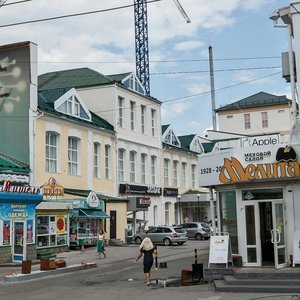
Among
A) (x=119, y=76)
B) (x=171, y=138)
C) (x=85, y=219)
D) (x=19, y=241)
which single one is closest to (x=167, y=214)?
(x=171, y=138)

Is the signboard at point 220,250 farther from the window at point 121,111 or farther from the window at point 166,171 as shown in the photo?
the window at point 166,171

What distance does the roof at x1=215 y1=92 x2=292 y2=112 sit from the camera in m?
78.0

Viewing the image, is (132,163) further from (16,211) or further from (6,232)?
(6,232)

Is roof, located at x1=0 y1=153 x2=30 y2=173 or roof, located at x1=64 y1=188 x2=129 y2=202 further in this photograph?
roof, located at x1=64 y1=188 x2=129 y2=202

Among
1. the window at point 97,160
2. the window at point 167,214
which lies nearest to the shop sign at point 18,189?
the window at point 97,160

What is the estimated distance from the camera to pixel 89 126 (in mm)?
38594

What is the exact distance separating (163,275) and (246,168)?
5.19m

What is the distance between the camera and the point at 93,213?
34.9 metres

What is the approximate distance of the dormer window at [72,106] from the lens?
119 feet

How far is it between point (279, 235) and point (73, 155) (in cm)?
2170

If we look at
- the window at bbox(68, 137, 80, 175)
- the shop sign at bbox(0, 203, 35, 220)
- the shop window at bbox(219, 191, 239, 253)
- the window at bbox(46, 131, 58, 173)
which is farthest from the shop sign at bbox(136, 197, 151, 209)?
the shop window at bbox(219, 191, 239, 253)

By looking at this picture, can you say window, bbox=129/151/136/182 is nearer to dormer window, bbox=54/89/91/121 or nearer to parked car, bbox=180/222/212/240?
parked car, bbox=180/222/212/240

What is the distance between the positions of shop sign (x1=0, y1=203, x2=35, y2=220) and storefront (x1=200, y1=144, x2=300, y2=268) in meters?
10.9

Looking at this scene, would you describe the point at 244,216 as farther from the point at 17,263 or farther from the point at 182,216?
the point at 182,216
